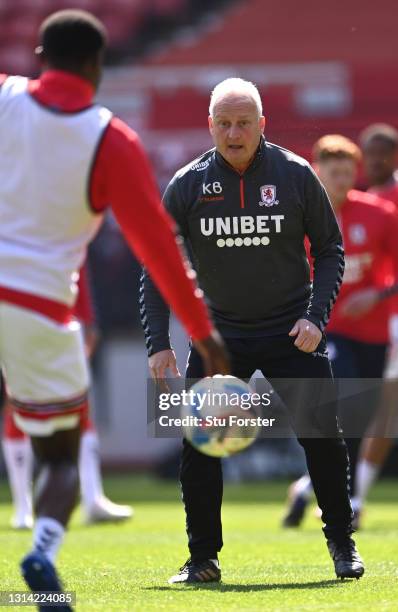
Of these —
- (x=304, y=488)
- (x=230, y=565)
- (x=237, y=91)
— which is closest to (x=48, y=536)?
(x=237, y=91)

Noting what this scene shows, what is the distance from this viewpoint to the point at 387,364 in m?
10.4

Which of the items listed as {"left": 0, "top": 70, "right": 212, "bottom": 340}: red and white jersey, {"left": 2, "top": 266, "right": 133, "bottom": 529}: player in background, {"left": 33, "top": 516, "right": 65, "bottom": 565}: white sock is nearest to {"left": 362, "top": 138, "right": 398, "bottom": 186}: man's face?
{"left": 2, "top": 266, "right": 133, "bottom": 529}: player in background

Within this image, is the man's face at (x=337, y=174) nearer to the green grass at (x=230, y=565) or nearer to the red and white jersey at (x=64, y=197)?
the green grass at (x=230, y=565)

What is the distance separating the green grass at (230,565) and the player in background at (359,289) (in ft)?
3.08

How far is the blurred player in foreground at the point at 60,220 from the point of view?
448 centimetres

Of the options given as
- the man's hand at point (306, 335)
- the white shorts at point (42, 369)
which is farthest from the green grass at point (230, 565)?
the man's hand at point (306, 335)

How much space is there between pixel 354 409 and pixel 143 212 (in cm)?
671

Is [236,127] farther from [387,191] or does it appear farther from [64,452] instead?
[387,191]

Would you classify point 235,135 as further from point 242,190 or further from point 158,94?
point 158,94

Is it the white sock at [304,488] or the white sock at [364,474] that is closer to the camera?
the white sock at [304,488]

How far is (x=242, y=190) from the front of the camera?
627 cm

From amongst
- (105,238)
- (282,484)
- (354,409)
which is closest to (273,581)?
(354,409)

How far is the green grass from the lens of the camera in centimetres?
546

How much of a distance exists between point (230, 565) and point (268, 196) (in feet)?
6.57
